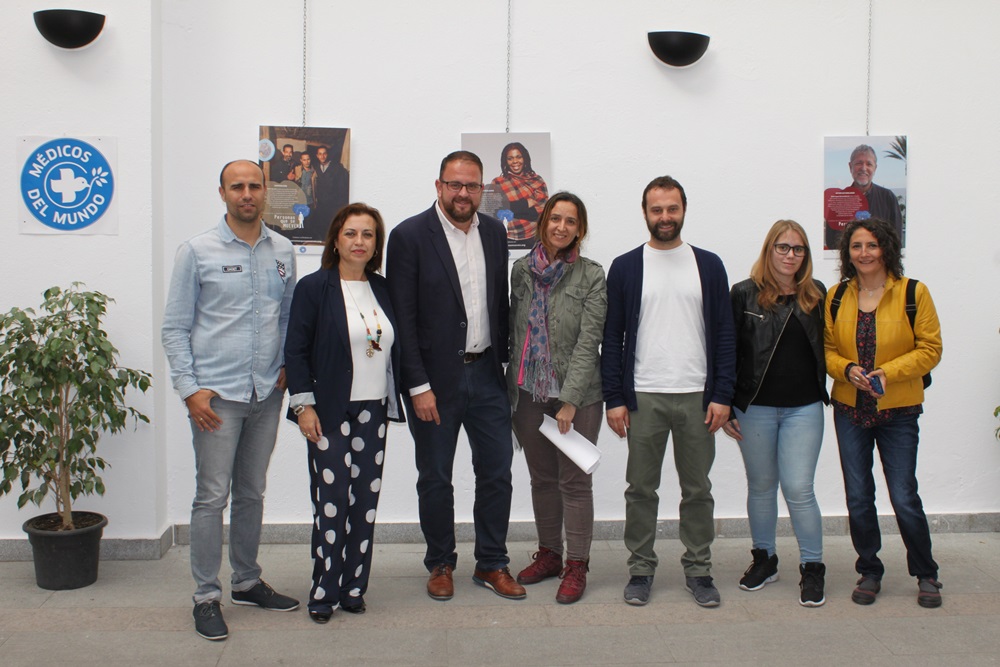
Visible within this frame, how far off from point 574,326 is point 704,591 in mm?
1183

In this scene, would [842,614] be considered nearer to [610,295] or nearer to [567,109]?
[610,295]

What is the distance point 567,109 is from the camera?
4305 mm

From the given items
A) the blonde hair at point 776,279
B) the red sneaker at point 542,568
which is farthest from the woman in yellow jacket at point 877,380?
the red sneaker at point 542,568

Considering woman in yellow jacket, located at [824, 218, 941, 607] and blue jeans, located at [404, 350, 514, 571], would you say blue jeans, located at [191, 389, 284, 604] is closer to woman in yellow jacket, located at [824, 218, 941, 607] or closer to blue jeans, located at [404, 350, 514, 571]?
blue jeans, located at [404, 350, 514, 571]

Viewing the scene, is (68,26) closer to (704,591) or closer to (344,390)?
(344,390)

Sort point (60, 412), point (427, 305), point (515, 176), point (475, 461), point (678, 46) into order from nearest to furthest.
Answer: point (427, 305), point (475, 461), point (60, 412), point (678, 46), point (515, 176)

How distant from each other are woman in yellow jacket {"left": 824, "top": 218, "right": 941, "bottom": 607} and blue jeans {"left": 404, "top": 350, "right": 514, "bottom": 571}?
1.34 metres

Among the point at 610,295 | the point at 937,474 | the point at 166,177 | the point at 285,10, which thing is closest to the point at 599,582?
the point at 610,295

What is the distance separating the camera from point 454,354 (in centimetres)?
340

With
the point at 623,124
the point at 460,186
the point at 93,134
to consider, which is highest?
the point at 623,124

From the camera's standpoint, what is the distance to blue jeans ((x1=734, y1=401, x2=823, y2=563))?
3.46m

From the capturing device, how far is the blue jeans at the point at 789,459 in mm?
3465

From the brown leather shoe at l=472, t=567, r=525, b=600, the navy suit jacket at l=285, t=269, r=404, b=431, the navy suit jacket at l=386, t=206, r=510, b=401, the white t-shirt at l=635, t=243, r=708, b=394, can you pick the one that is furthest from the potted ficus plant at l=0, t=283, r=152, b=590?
the white t-shirt at l=635, t=243, r=708, b=394

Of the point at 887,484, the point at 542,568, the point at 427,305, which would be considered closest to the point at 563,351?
the point at 427,305
